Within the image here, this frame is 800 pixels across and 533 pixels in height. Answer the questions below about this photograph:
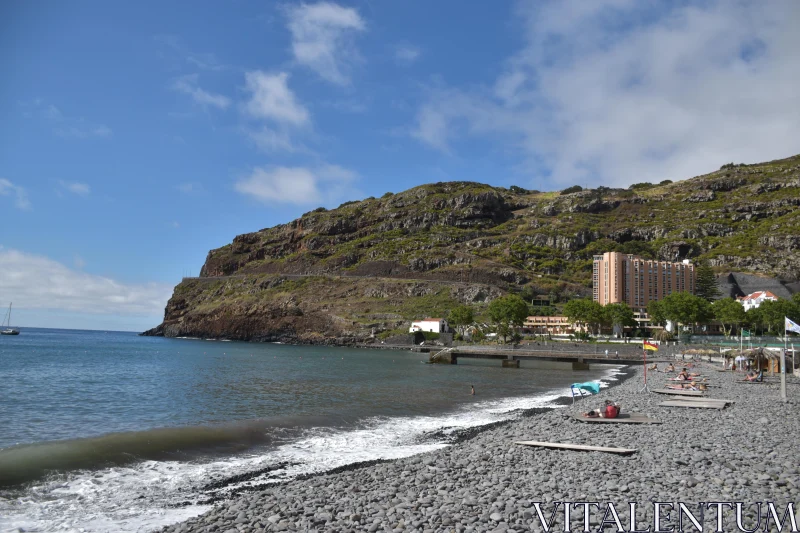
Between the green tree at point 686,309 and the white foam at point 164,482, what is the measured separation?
96112mm

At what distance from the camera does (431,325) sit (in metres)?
126

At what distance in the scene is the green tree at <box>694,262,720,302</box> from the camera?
14538cm

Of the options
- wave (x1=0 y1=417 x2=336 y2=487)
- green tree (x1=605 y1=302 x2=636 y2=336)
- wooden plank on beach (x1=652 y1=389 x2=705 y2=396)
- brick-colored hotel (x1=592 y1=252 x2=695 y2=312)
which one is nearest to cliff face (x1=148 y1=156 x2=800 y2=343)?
brick-colored hotel (x1=592 y1=252 x2=695 y2=312)

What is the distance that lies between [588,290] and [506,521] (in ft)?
543

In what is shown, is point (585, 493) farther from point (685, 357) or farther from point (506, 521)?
point (685, 357)

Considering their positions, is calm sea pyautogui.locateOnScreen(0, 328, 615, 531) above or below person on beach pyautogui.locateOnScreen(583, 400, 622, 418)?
below

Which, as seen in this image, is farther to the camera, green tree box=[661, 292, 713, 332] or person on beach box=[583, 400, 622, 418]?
green tree box=[661, 292, 713, 332]

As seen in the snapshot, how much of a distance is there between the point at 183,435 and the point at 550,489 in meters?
16.2

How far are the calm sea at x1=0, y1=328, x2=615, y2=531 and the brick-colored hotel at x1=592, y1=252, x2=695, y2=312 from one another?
116 metres

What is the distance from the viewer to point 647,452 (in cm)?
1410

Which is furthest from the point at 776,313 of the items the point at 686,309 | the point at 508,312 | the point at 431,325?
A: the point at 431,325

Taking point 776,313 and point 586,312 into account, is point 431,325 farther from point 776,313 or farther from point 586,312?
point 776,313

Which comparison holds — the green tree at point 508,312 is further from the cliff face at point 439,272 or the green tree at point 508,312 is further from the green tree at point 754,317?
the green tree at point 754,317

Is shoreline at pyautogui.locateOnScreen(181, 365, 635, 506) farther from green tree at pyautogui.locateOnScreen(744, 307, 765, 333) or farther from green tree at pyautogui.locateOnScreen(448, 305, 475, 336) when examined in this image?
green tree at pyautogui.locateOnScreen(448, 305, 475, 336)
